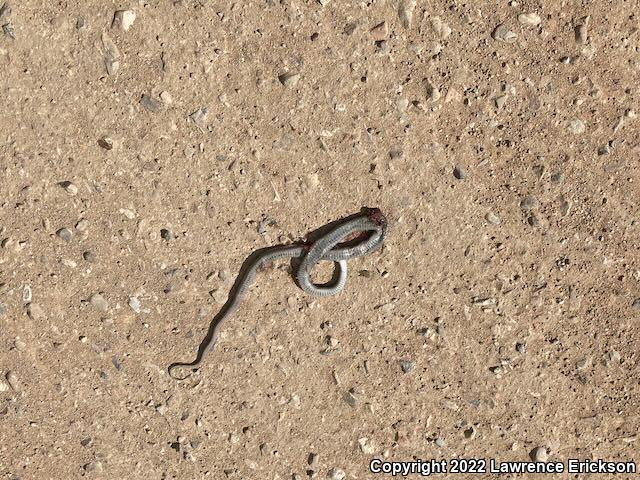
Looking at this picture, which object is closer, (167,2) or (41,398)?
(167,2)

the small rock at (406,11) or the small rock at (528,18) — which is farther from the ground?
the small rock at (406,11)

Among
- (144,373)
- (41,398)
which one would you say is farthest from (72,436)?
(144,373)

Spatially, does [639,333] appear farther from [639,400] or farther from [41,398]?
[41,398]

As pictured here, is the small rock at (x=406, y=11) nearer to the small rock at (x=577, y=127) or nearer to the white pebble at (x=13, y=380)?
the small rock at (x=577, y=127)

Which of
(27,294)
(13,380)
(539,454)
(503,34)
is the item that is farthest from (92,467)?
(503,34)

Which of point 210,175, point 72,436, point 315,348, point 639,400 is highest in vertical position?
point 210,175

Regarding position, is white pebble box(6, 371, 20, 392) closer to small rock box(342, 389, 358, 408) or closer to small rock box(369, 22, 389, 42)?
small rock box(342, 389, 358, 408)

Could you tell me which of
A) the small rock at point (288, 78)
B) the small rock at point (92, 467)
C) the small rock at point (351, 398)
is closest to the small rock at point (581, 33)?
the small rock at point (288, 78)
